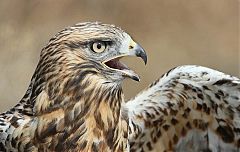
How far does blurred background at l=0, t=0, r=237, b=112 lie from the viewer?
7402mm

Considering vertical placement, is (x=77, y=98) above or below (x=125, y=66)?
below

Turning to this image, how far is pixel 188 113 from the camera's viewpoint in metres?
4.55

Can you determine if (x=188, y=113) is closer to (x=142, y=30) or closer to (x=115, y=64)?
(x=115, y=64)

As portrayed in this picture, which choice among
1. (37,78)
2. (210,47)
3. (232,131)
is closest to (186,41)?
(210,47)

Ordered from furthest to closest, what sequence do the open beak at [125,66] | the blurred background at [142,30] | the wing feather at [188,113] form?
the blurred background at [142,30]
the wing feather at [188,113]
the open beak at [125,66]

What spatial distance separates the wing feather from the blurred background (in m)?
2.50

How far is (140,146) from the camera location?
4.59m

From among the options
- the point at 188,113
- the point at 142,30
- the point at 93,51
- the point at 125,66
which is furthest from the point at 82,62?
the point at 142,30

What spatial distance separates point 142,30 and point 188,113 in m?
3.31

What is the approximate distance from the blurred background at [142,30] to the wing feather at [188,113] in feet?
8.21

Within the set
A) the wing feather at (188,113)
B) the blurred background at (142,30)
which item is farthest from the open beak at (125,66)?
the blurred background at (142,30)

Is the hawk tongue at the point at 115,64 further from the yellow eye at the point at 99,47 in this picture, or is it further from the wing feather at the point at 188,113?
the wing feather at the point at 188,113

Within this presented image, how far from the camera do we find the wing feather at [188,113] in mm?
4465

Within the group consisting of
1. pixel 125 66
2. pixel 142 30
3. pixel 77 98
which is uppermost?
pixel 142 30
